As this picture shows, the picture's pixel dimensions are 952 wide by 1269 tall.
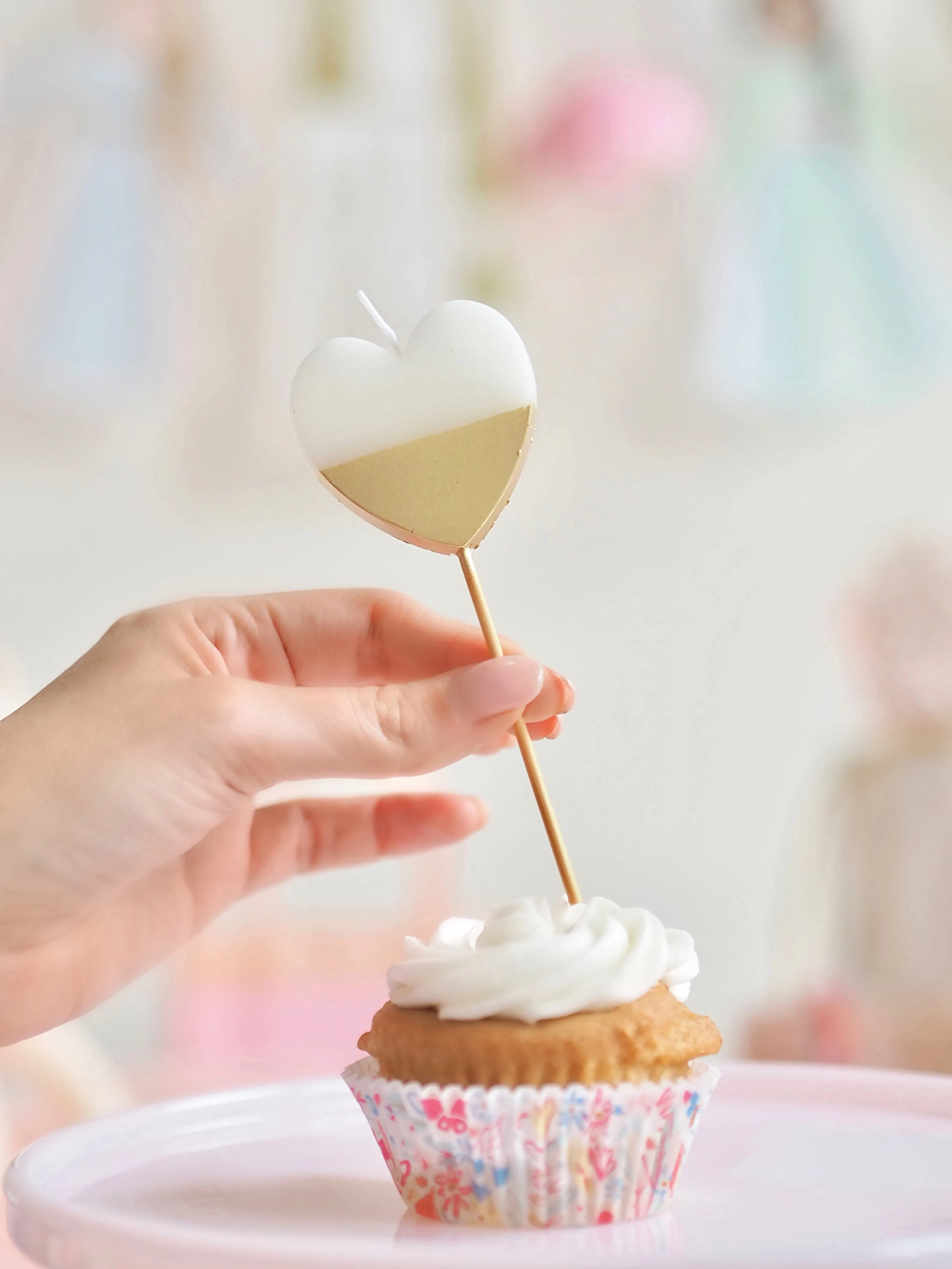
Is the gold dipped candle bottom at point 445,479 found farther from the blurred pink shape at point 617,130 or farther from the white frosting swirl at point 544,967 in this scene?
the blurred pink shape at point 617,130

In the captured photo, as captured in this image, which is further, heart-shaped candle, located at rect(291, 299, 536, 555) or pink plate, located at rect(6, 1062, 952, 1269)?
heart-shaped candle, located at rect(291, 299, 536, 555)

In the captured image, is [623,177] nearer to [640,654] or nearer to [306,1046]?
[640,654]

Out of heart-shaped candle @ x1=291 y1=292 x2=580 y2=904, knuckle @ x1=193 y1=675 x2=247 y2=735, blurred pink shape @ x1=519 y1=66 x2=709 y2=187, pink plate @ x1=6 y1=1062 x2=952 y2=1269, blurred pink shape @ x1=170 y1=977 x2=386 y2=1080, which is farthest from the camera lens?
blurred pink shape @ x1=519 y1=66 x2=709 y2=187

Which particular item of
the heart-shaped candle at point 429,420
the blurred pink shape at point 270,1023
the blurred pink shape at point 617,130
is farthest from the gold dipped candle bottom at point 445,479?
the blurred pink shape at point 617,130

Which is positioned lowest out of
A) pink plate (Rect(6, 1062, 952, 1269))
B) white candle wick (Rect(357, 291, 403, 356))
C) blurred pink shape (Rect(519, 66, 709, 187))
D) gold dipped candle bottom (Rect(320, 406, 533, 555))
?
pink plate (Rect(6, 1062, 952, 1269))

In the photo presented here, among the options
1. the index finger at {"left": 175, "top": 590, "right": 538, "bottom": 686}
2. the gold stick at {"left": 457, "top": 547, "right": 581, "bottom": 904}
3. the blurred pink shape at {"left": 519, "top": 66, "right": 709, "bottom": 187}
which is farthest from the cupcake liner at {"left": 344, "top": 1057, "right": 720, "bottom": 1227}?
the blurred pink shape at {"left": 519, "top": 66, "right": 709, "bottom": 187}

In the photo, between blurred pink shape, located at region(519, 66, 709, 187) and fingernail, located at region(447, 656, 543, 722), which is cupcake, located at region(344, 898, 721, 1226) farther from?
blurred pink shape, located at region(519, 66, 709, 187)

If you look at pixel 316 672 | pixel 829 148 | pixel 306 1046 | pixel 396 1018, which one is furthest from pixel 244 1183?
pixel 829 148
